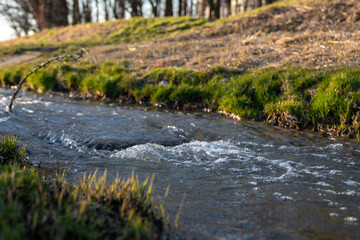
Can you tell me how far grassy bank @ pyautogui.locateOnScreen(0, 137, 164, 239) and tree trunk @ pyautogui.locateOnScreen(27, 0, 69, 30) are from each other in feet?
84.9

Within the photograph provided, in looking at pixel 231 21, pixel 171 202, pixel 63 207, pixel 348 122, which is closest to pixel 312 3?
pixel 231 21

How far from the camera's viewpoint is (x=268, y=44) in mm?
11703

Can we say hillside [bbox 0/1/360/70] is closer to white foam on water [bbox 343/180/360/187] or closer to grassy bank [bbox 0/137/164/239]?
white foam on water [bbox 343/180/360/187]

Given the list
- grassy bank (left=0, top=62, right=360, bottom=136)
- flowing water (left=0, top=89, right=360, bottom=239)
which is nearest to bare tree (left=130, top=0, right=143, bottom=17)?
grassy bank (left=0, top=62, right=360, bottom=136)

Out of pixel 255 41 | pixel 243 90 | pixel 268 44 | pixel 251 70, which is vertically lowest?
pixel 243 90

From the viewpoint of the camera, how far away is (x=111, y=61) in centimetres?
1300

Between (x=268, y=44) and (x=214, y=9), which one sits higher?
(x=214, y=9)

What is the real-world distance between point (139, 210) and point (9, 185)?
1109 millimetres

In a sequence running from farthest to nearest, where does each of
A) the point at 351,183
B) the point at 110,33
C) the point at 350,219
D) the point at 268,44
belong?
the point at 110,33 → the point at 268,44 → the point at 351,183 → the point at 350,219

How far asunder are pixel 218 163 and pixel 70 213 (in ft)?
9.18

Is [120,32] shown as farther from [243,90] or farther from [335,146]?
[335,146]

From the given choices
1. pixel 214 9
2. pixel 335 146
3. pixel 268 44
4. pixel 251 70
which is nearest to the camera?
pixel 335 146

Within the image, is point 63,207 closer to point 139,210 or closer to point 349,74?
point 139,210

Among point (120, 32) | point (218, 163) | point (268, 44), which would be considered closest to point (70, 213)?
point (218, 163)
